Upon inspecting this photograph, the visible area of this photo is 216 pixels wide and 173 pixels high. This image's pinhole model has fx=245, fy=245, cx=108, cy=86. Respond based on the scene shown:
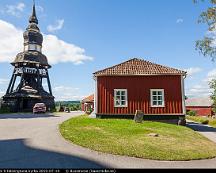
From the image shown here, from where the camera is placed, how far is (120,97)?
74.9ft

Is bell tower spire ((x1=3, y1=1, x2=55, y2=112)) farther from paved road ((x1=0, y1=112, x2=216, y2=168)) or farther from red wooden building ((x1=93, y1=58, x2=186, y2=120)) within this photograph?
paved road ((x1=0, y1=112, x2=216, y2=168))

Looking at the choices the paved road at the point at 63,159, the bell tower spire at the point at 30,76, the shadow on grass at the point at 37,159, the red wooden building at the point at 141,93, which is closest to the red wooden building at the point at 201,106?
the bell tower spire at the point at 30,76

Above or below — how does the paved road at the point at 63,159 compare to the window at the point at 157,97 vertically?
below

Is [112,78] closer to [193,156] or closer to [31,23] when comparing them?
[193,156]

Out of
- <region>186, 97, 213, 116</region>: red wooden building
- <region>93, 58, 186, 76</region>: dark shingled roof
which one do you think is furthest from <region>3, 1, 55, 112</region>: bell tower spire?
<region>186, 97, 213, 116</region>: red wooden building

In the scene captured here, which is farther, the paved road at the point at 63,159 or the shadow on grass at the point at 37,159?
the paved road at the point at 63,159

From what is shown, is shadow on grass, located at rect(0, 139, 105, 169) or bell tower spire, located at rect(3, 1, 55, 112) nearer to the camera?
shadow on grass, located at rect(0, 139, 105, 169)

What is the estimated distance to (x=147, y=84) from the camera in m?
22.9

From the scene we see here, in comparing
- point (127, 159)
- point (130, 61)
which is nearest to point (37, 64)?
point (130, 61)

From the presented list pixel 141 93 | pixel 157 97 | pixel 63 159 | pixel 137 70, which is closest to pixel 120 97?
pixel 141 93

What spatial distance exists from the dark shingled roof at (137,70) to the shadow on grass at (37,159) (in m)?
14.3

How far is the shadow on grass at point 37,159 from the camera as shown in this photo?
24.8 ft

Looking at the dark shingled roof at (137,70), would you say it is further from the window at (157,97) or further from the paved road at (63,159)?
the paved road at (63,159)

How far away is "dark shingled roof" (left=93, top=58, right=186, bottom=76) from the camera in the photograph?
22859 mm
